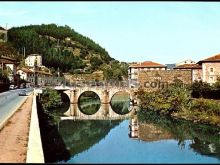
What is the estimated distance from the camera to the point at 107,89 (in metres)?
80.5

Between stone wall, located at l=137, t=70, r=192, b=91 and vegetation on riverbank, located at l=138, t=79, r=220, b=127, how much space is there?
13.8 meters

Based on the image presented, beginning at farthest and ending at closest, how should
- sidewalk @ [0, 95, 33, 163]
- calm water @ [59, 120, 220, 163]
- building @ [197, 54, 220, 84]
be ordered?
building @ [197, 54, 220, 84], calm water @ [59, 120, 220, 163], sidewalk @ [0, 95, 33, 163]

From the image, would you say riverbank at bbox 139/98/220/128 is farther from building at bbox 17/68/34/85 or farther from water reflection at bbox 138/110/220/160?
building at bbox 17/68/34/85

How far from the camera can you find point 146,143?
102ft

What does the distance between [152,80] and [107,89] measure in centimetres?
838

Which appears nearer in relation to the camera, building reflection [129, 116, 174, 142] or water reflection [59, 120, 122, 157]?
water reflection [59, 120, 122, 157]

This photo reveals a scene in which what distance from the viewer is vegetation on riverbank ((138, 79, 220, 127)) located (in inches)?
1558

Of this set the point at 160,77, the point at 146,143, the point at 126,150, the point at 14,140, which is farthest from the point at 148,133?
the point at 160,77

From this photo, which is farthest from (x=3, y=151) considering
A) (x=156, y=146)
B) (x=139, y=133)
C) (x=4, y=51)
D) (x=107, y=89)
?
(x=4, y=51)

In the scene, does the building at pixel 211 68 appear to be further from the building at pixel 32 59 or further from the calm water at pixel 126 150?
the building at pixel 32 59

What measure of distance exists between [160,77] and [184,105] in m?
32.3

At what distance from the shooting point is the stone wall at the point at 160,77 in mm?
79312

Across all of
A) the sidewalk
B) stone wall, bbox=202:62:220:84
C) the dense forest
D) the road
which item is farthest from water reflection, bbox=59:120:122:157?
the dense forest

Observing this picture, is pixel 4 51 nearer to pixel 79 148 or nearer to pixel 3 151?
pixel 79 148
